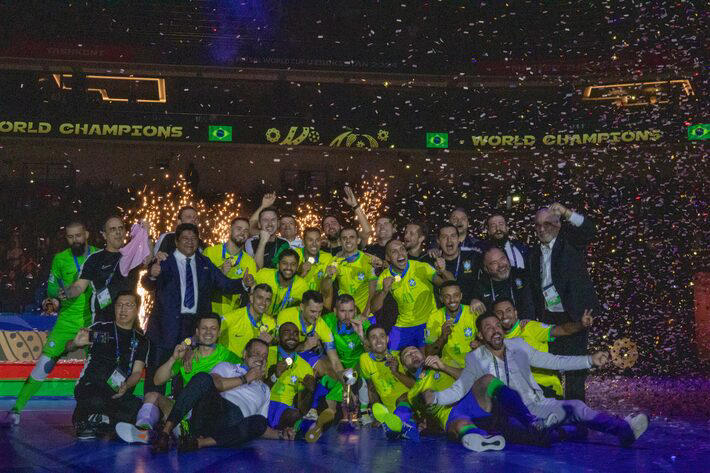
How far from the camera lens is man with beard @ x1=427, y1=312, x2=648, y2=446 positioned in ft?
18.5

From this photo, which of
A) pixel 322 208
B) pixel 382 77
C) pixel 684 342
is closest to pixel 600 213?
pixel 684 342

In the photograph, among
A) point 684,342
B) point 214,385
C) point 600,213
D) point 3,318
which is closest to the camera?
point 214,385

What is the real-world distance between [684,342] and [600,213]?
16.1ft

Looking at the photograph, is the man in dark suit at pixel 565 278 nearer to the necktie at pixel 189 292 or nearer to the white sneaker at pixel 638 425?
the white sneaker at pixel 638 425

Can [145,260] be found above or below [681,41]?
below

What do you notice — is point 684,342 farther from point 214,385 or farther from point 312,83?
point 312,83

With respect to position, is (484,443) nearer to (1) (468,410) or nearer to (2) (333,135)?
(1) (468,410)

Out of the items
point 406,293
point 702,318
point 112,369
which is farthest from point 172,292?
point 702,318

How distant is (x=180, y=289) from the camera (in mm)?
6645

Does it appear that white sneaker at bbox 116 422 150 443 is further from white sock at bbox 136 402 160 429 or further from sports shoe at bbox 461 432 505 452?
sports shoe at bbox 461 432 505 452

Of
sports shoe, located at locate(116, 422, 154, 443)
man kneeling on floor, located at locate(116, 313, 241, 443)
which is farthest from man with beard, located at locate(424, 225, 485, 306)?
sports shoe, located at locate(116, 422, 154, 443)

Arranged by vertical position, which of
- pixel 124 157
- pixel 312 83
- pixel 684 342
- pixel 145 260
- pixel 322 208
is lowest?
Answer: pixel 684 342

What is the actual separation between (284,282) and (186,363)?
4.63ft

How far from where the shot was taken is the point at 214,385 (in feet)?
18.6
